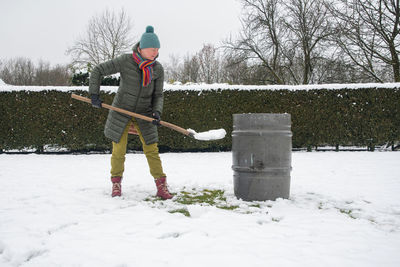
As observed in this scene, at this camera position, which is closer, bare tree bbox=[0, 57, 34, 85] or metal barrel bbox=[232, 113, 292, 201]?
metal barrel bbox=[232, 113, 292, 201]

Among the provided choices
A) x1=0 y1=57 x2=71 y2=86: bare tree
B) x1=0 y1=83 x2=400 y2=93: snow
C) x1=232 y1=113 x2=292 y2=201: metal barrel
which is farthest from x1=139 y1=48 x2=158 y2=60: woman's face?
x1=0 y1=57 x2=71 y2=86: bare tree

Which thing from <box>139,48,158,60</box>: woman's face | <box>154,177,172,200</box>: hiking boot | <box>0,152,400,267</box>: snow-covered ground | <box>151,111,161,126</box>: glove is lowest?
<box>0,152,400,267</box>: snow-covered ground

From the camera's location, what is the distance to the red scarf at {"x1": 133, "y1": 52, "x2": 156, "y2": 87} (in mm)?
3871

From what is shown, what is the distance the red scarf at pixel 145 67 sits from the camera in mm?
3871

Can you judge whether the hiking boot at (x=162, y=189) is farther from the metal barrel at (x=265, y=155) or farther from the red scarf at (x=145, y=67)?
the red scarf at (x=145, y=67)

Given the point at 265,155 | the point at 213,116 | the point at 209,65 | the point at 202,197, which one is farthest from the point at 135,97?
the point at 209,65

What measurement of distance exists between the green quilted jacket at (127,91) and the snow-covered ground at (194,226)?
82 cm

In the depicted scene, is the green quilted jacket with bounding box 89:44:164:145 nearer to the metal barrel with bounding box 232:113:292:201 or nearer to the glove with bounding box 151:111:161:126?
the glove with bounding box 151:111:161:126

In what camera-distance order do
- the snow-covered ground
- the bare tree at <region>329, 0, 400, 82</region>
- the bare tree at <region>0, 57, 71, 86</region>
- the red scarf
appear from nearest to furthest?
the snow-covered ground < the red scarf < the bare tree at <region>329, 0, 400, 82</region> < the bare tree at <region>0, 57, 71, 86</region>

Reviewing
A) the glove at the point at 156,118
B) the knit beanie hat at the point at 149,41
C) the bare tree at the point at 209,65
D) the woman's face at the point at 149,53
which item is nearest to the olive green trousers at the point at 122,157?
the glove at the point at 156,118

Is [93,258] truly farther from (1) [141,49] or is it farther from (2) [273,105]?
(2) [273,105]

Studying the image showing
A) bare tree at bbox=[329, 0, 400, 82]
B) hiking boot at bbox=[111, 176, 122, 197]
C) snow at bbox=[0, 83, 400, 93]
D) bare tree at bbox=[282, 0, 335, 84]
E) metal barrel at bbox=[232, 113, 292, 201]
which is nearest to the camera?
metal barrel at bbox=[232, 113, 292, 201]

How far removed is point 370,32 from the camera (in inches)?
564

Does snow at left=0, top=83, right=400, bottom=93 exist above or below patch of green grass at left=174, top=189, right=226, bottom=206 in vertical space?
above
